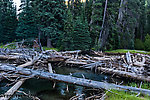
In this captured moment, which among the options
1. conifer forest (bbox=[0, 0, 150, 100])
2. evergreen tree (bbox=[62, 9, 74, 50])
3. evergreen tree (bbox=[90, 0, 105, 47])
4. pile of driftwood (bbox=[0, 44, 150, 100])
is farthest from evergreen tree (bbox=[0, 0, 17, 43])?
pile of driftwood (bbox=[0, 44, 150, 100])

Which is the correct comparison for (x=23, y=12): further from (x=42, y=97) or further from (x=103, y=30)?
(x=42, y=97)

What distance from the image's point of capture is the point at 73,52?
17.4 m

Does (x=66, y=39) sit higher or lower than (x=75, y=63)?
higher

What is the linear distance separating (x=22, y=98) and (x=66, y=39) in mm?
16734

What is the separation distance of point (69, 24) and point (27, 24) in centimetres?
1088

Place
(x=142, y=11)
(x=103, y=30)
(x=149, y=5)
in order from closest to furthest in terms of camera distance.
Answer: (x=103, y=30) → (x=142, y=11) → (x=149, y=5)

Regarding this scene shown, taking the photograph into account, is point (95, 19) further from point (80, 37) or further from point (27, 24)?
point (27, 24)

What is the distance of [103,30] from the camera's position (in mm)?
28672

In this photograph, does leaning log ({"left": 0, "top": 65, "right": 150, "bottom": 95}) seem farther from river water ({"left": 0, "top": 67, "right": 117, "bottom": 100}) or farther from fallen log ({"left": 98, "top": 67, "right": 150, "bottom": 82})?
fallen log ({"left": 98, "top": 67, "right": 150, "bottom": 82})

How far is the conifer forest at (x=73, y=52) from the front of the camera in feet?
22.3

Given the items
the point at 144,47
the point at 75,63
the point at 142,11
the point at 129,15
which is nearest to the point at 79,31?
the point at 75,63

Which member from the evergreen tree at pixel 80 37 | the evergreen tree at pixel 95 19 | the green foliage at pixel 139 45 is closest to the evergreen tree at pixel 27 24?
the evergreen tree at pixel 80 37

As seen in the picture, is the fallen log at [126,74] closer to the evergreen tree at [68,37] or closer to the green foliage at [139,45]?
the evergreen tree at [68,37]

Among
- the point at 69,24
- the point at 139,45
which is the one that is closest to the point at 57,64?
the point at 69,24
